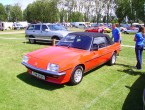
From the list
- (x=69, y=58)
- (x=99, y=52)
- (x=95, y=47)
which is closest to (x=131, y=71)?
(x=99, y=52)

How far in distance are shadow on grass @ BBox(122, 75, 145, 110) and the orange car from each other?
1569mm

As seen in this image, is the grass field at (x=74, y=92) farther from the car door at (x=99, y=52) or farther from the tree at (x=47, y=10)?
the tree at (x=47, y=10)

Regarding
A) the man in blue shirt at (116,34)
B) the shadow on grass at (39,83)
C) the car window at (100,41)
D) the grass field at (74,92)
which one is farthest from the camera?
the man in blue shirt at (116,34)

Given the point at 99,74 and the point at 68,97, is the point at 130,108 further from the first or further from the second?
the point at 99,74

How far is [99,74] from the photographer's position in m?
7.61

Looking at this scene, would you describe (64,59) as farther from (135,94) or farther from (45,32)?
(45,32)

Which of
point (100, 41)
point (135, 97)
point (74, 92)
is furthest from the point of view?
point (100, 41)

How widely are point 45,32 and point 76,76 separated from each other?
1041cm

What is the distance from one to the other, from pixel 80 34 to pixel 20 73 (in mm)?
2534

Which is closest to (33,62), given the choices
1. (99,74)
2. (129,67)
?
(99,74)

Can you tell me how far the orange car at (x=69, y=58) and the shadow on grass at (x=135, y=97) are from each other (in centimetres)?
157

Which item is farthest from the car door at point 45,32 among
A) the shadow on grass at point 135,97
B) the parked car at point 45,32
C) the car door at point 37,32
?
the shadow on grass at point 135,97

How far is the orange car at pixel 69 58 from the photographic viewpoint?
225 inches

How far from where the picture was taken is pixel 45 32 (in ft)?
53.0
